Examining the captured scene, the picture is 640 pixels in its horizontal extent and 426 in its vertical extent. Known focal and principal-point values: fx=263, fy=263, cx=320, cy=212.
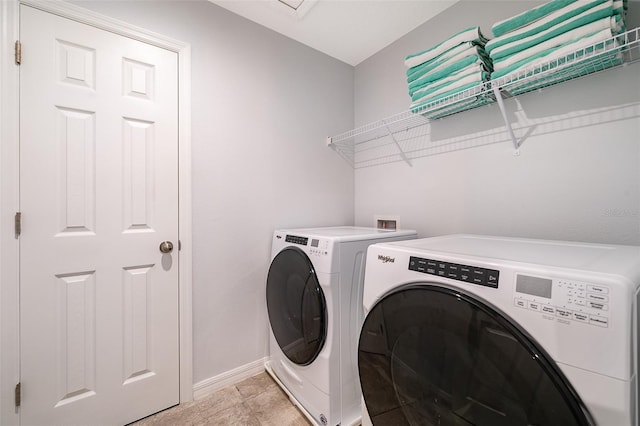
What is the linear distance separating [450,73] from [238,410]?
2212 mm

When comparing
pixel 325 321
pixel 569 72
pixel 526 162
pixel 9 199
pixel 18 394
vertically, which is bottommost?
pixel 18 394

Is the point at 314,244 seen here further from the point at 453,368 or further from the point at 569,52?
the point at 569,52

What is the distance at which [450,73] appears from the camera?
4.69ft

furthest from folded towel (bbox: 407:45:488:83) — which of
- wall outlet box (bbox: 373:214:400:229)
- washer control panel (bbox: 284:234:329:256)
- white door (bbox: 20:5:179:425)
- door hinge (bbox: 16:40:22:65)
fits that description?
door hinge (bbox: 16:40:22:65)

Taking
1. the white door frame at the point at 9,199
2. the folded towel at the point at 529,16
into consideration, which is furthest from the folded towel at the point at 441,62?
the white door frame at the point at 9,199

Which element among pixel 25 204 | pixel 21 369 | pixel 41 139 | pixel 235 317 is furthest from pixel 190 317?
pixel 41 139

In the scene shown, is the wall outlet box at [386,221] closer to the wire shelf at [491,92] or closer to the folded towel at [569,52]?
the wire shelf at [491,92]

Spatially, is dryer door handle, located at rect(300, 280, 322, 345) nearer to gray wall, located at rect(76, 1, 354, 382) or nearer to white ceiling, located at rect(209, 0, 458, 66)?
gray wall, located at rect(76, 1, 354, 382)

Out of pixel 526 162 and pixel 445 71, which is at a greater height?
pixel 445 71

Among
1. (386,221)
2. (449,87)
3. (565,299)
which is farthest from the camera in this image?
(386,221)

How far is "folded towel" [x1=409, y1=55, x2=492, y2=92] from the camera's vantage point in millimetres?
1345

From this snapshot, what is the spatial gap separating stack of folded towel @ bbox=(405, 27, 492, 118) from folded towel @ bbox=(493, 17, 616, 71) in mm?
115

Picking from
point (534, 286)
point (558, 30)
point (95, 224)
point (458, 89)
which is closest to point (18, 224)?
point (95, 224)

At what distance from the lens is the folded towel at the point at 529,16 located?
107 cm
